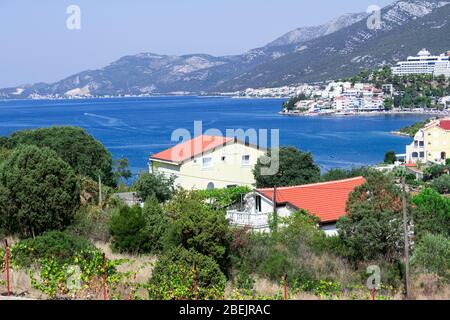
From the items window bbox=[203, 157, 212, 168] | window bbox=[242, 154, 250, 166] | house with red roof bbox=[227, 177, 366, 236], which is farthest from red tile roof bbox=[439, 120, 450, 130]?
house with red roof bbox=[227, 177, 366, 236]

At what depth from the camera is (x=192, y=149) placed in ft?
59.6

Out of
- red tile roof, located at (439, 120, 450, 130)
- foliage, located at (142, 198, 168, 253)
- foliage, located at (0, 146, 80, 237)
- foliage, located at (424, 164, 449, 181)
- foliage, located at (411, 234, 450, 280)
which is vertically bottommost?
foliage, located at (424, 164, 449, 181)

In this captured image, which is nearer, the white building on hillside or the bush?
the bush

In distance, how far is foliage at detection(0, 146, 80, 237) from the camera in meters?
6.34

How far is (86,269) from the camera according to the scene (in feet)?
13.9

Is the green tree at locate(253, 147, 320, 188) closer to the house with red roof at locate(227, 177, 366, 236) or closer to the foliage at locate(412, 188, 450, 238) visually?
the foliage at locate(412, 188, 450, 238)

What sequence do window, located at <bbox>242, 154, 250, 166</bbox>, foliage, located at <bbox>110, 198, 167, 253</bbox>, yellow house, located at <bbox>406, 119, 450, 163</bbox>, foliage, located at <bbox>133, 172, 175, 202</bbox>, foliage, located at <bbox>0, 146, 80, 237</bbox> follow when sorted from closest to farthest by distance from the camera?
1. foliage, located at <bbox>0, 146, 80, 237</bbox>
2. foliage, located at <bbox>110, 198, 167, 253</bbox>
3. foliage, located at <bbox>133, 172, 175, 202</bbox>
4. window, located at <bbox>242, 154, 250, 166</bbox>
5. yellow house, located at <bbox>406, 119, 450, 163</bbox>

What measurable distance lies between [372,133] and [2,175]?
49.7 m

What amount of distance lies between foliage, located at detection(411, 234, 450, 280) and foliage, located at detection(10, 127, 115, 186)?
1368 centimetres

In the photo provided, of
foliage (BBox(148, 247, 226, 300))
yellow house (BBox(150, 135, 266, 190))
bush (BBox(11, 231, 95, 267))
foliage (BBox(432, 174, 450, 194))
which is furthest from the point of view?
foliage (BBox(432, 174, 450, 194))

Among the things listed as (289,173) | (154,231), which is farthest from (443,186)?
(154,231)

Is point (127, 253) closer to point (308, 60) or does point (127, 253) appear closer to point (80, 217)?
point (80, 217)

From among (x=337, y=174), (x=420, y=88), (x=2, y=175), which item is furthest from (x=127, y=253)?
(x=420, y=88)

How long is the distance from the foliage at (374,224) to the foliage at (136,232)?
2154mm
